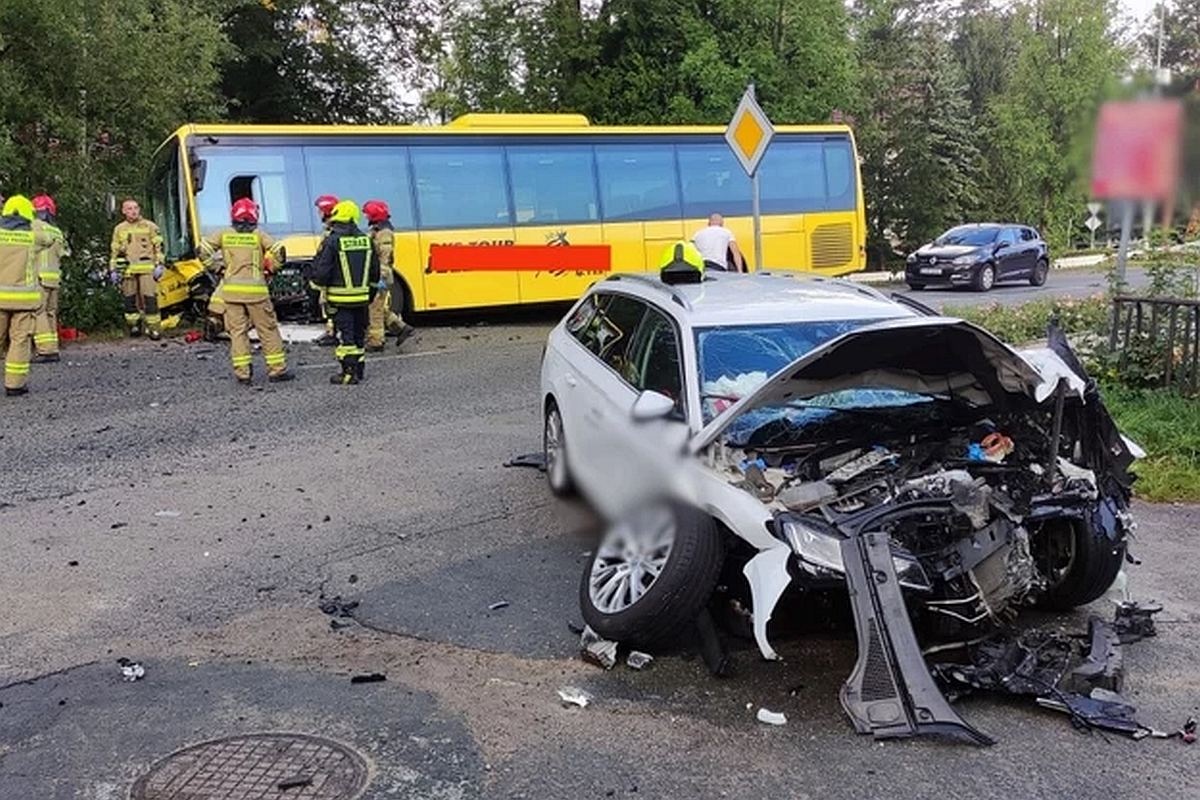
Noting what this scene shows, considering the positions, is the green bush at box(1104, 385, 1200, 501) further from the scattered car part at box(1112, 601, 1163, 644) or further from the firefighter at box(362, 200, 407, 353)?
the firefighter at box(362, 200, 407, 353)

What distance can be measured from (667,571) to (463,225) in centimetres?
1230

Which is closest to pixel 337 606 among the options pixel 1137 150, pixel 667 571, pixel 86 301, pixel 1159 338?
pixel 667 571

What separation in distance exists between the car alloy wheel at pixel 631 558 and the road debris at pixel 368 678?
3.10ft

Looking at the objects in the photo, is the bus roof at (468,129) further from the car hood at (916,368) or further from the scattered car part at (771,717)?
the scattered car part at (771,717)

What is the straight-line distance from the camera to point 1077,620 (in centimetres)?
505

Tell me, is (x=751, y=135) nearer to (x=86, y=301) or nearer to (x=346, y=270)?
(x=346, y=270)

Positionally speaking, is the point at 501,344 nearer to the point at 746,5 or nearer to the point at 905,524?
the point at 905,524

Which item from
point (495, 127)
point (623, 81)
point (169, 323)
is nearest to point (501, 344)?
point (495, 127)

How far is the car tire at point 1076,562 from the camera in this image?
190 inches

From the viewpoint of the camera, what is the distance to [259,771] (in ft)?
12.3

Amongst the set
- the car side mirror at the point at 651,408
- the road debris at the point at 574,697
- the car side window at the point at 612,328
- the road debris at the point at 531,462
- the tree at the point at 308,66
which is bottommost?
the road debris at the point at 574,697

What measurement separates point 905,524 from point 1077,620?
1409 mm

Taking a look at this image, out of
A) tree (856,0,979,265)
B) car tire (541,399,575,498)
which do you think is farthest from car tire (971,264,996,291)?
car tire (541,399,575,498)

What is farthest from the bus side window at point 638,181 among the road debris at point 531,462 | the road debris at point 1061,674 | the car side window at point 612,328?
the road debris at point 1061,674
